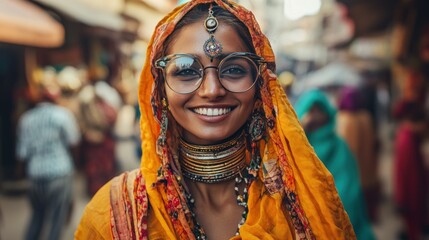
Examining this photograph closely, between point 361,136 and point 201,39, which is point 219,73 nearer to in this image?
point 201,39

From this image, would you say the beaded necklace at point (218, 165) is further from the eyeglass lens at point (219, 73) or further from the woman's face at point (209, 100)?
the eyeglass lens at point (219, 73)

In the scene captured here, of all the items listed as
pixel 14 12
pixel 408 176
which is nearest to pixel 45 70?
pixel 14 12

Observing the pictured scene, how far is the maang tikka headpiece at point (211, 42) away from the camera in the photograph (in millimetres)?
1364

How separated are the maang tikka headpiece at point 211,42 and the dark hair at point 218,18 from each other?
3 cm

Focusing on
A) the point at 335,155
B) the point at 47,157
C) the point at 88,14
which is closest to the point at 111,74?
the point at 88,14

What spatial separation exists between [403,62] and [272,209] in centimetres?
835

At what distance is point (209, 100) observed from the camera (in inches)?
54.0

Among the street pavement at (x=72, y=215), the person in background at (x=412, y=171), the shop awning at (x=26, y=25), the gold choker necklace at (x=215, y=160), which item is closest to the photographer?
the gold choker necklace at (x=215, y=160)

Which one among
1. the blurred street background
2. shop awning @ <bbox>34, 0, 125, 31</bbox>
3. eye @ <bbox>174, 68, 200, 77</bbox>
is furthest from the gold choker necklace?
shop awning @ <bbox>34, 0, 125, 31</bbox>

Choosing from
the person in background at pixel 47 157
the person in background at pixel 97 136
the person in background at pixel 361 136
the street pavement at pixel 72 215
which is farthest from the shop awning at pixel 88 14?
the person in background at pixel 361 136

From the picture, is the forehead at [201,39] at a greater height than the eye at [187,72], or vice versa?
the forehead at [201,39]

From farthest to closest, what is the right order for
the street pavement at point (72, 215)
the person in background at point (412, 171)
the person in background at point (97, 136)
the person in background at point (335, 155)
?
the person in background at point (97, 136), the street pavement at point (72, 215), the person in background at point (412, 171), the person in background at point (335, 155)

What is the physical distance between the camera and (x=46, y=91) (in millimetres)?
4633

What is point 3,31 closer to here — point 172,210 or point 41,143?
point 41,143
